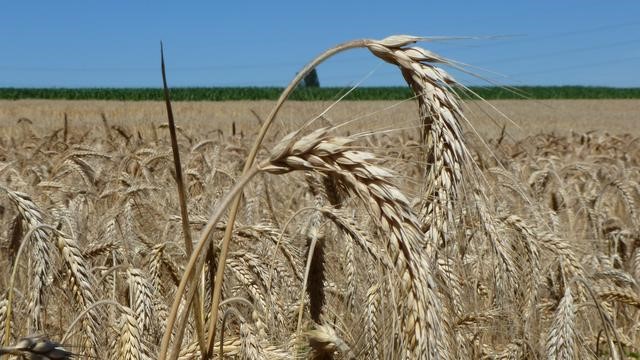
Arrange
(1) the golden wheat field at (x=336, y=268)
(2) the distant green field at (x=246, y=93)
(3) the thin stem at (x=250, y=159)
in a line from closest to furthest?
(1) the golden wheat field at (x=336, y=268) → (3) the thin stem at (x=250, y=159) → (2) the distant green field at (x=246, y=93)

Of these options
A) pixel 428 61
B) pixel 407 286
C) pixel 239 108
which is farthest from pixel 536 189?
pixel 239 108

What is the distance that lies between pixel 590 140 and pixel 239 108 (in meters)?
22.4

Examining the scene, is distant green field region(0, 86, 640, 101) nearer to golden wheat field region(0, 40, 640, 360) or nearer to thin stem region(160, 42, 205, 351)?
golden wheat field region(0, 40, 640, 360)

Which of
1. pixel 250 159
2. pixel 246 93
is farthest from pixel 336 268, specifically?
pixel 246 93

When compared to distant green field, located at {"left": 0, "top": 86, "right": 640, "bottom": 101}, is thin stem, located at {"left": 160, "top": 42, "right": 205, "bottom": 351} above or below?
above

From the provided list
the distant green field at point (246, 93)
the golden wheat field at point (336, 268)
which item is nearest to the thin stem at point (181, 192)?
the golden wheat field at point (336, 268)

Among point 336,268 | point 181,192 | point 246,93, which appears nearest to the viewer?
point 181,192

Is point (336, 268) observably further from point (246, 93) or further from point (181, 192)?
point (246, 93)

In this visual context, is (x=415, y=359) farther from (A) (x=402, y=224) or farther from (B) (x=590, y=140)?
(B) (x=590, y=140)

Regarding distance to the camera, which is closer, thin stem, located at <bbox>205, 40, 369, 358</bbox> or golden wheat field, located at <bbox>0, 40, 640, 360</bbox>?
golden wheat field, located at <bbox>0, 40, 640, 360</bbox>

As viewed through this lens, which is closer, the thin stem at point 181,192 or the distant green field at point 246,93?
the thin stem at point 181,192

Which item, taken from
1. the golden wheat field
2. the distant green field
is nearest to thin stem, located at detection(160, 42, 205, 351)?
the golden wheat field

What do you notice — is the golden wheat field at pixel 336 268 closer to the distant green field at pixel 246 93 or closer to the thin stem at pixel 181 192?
the thin stem at pixel 181 192

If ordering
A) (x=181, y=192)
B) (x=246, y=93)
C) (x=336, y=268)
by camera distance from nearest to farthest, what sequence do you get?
(x=181, y=192)
(x=336, y=268)
(x=246, y=93)
